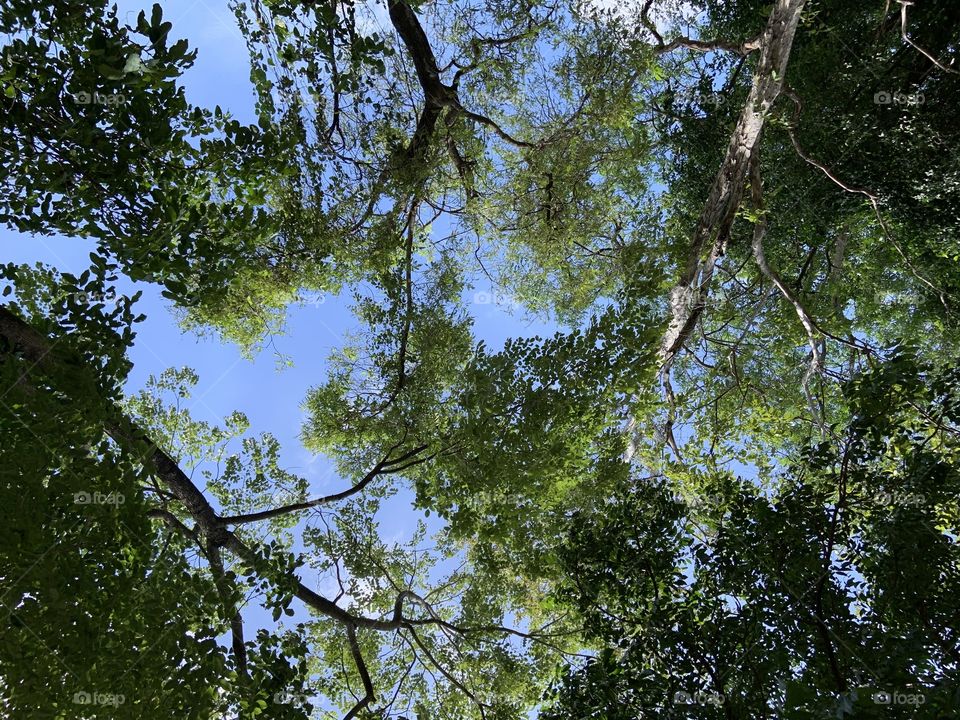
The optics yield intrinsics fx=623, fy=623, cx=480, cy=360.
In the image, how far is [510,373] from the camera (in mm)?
7262

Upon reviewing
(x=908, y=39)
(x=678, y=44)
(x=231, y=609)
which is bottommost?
(x=231, y=609)

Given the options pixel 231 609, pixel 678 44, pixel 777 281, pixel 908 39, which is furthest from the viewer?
pixel 678 44

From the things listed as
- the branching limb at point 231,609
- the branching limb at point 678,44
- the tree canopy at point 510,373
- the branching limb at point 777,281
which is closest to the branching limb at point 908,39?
the tree canopy at point 510,373

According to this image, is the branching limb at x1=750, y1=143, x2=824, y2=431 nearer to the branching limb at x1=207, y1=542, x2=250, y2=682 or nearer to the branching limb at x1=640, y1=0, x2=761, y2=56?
the branching limb at x1=640, y1=0, x2=761, y2=56

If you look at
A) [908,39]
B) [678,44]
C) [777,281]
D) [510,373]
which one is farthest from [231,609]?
[678,44]

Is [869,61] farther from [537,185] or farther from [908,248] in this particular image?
[537,185]

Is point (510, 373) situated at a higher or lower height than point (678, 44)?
lower

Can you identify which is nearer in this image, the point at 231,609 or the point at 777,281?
the point at 231,609

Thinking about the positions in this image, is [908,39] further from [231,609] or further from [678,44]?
[231,609]

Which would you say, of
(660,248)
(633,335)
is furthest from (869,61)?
(633,335)

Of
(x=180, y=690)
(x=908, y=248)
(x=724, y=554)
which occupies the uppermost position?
(x=908, y=248)

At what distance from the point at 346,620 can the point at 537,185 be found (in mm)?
7736

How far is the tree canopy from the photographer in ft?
14.1

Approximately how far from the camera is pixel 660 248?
9.39 m
